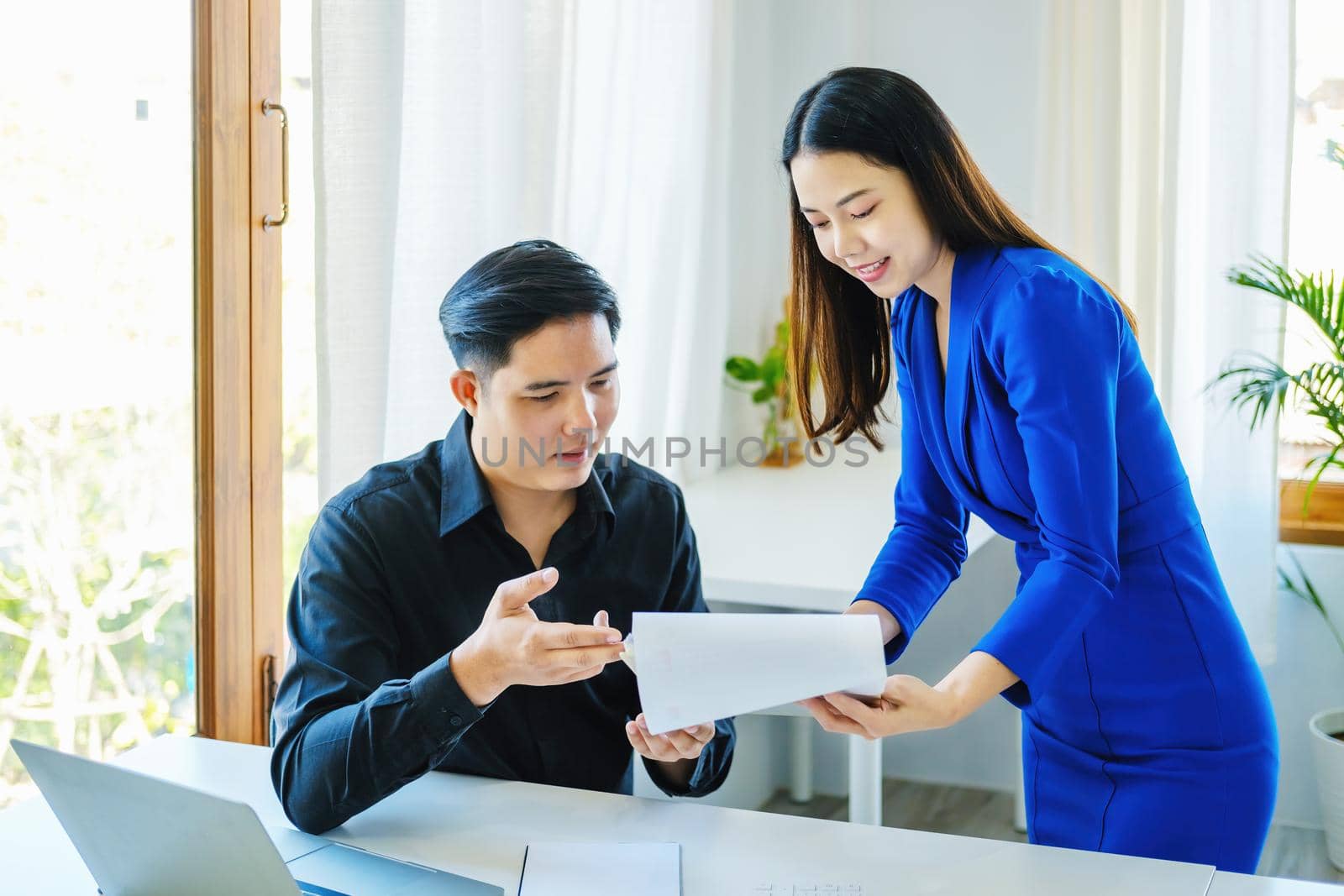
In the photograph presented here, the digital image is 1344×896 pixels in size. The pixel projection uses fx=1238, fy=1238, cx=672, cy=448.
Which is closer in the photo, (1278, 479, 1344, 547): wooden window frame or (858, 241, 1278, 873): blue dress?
(858, 241, 1278, 873): blue dress

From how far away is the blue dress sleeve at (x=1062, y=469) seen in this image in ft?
Answer: 3.63

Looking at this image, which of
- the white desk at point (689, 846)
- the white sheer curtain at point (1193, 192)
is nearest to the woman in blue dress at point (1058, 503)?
the white desk at point (689, 846)

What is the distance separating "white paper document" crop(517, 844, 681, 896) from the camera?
1049 mm

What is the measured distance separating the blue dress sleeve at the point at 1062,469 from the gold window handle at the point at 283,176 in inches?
44.8

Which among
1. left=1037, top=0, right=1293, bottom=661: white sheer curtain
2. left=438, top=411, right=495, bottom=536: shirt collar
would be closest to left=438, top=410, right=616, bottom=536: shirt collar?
left=438, top=411, right=495, bottom=536: shirt collar

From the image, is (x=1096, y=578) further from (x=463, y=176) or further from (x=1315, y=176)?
(x=1315, y=176)

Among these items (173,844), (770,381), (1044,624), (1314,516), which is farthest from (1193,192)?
(173,844)

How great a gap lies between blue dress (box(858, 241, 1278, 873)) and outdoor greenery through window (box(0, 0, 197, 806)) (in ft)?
3.40

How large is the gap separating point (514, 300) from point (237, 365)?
67 cm

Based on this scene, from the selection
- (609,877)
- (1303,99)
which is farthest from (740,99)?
(609,877)

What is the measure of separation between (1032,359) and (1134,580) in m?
0.27

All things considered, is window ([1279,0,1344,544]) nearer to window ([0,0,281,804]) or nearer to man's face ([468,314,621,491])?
man's face ([468,314,621,491])

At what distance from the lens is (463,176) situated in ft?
6.27

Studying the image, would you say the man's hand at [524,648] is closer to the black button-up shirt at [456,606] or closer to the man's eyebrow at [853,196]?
the black button-up shirt at [456,606]
